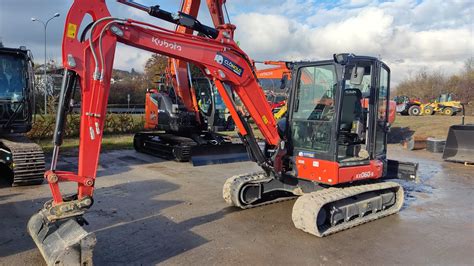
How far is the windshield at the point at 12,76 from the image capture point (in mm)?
8633

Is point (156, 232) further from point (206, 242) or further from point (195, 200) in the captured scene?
point (195, 200)

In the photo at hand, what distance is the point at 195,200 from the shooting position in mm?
7121

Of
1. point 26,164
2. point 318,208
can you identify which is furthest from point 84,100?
point 26,164

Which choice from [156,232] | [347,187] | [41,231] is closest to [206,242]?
[156,232]

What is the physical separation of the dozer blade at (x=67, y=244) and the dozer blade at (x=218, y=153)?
545cm

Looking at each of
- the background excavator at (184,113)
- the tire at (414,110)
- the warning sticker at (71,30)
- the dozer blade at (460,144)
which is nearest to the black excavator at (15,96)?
the background excavator at (184,113)

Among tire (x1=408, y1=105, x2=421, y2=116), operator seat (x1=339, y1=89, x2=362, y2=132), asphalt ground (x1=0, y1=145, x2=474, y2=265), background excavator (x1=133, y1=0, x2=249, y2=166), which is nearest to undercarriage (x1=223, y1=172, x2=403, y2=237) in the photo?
asphalt ground (x1=0, y1=145, x2=474, y2=265)

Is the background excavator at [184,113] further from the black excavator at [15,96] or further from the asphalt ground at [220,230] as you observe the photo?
the black excavator at [15,96]

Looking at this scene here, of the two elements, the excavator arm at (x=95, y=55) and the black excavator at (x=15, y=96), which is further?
the black excavator at (x=15, y=96)

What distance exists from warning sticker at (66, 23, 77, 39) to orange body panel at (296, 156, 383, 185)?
360cm

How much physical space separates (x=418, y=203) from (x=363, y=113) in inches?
93.8

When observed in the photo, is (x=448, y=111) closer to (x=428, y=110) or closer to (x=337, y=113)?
(x=428, y=110)

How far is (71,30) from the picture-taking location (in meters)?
Result: 4.17

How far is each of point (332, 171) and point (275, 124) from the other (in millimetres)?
1222
